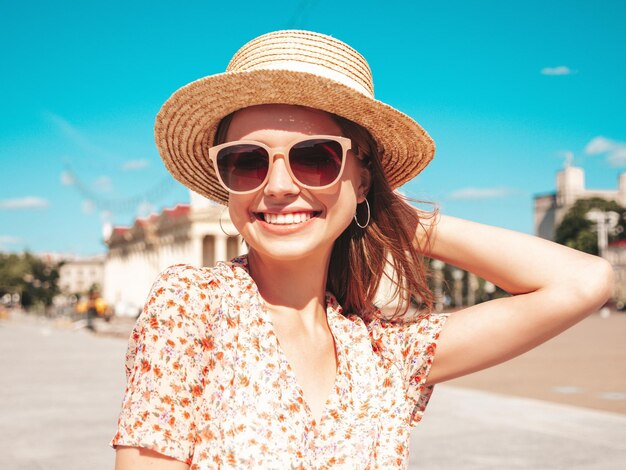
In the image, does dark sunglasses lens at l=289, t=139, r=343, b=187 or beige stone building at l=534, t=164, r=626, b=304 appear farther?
beige stone building at l=534, t=164, r=626, b=304

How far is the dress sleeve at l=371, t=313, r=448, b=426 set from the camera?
6.61 feet

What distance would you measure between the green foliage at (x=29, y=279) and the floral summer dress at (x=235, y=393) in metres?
123

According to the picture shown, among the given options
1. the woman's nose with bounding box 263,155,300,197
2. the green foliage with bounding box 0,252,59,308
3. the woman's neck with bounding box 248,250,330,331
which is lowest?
the green foliage with bounding box 0,252,59,308

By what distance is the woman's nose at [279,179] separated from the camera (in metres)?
1.80

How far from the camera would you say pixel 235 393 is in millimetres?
1578

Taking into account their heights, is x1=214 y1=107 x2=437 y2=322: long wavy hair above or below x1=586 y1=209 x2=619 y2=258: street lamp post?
below

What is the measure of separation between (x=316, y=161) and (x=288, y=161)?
0.07 m

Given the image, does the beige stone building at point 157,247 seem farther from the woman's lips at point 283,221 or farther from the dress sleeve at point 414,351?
the woman's lips at point 283,221

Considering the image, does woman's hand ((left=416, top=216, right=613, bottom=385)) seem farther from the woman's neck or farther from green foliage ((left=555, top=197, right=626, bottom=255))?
green foliage ((left=555, top=197, right=626, bottom=255))

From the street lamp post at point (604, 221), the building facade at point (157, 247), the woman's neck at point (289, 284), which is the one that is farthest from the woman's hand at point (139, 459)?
the street lamp post at point (604, 221)

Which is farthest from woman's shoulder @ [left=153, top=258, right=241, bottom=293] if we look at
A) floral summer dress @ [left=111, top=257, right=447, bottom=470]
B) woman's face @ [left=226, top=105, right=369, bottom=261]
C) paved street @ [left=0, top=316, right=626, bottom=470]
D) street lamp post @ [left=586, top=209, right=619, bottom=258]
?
street lamp post @ [left=586, top=209, right=619, bottom=258]

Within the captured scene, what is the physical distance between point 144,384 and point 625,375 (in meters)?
14.6

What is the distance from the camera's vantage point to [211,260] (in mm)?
95750

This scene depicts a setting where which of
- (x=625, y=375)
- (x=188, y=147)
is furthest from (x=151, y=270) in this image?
(x=188, y=147)
